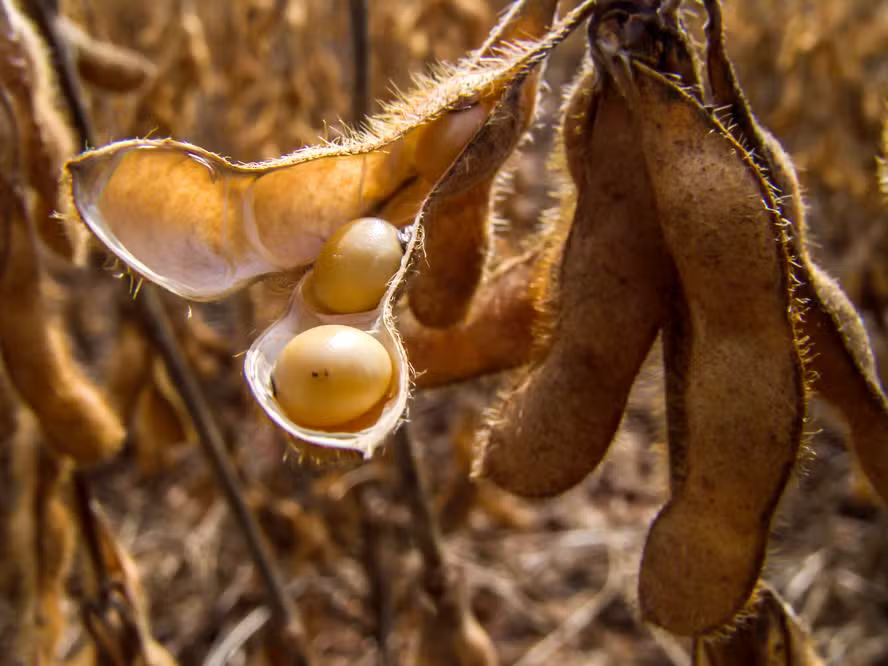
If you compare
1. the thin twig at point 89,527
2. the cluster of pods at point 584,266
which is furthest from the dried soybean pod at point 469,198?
the thin twig at point 89,527

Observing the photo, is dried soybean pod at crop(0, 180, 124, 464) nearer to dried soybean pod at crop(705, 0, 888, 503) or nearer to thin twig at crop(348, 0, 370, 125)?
thin twig at crop(348, 0, 370, 125)

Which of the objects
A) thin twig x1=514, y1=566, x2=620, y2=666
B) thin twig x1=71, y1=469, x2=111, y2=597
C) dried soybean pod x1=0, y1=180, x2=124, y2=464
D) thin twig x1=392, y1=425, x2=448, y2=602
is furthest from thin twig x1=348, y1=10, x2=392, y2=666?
dried soybean pod x1=0, y1=180, x2=124, y2=464

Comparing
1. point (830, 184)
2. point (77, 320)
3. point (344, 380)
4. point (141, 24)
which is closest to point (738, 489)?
point (344, 380)

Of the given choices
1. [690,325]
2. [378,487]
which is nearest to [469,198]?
[690,325]

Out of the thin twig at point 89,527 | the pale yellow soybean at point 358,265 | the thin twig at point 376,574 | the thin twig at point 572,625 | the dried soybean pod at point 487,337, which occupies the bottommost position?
the thin twig at point 572,625

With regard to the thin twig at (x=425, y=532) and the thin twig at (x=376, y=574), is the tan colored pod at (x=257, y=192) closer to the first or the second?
the thin twig at (x=425, y=532)

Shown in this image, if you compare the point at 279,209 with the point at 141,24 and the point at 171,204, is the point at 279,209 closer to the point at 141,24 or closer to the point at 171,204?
the point at 171,204

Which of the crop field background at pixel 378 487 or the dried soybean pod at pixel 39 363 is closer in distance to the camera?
the dried soybean pod at pixel 39 363

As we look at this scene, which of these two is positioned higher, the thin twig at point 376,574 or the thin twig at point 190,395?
the thin twig at point 190,395
